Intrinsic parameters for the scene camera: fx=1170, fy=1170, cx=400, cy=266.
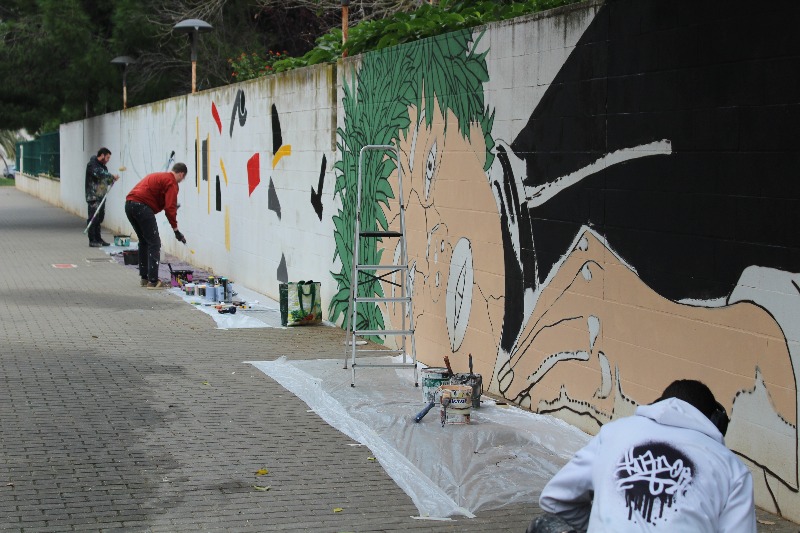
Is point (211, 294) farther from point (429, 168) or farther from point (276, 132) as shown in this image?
point (429, 168)

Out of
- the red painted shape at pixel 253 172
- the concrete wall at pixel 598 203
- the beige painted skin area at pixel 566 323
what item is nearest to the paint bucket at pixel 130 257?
the red painted shape at pixel 253 172

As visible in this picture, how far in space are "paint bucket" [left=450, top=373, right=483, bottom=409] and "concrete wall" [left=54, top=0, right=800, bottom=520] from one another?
12.9 inches

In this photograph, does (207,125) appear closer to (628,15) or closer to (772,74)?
(628,15)

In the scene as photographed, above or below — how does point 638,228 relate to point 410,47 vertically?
below

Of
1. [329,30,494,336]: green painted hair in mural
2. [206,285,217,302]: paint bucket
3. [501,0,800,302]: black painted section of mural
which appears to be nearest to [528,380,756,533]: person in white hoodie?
[501,0,800,302]: black painted section of mural

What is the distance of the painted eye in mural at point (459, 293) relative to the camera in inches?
385

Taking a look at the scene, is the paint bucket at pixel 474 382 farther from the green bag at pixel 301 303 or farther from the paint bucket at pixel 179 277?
the paint bucket at pixel 179 277

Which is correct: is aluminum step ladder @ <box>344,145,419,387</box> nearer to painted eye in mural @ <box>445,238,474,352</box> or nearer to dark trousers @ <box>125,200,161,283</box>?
painted eye in mural @ <box>445,238,474,352</box>

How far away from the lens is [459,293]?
998 centimetres

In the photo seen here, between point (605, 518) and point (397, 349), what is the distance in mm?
7926

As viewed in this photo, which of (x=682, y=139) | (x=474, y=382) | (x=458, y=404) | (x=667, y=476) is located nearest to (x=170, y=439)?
(x=458, y=404)

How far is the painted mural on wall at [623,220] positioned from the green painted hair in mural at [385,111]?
0.04 meters

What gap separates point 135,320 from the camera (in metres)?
13.7

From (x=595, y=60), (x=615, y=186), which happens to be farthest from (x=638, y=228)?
(x=595, y=60)
